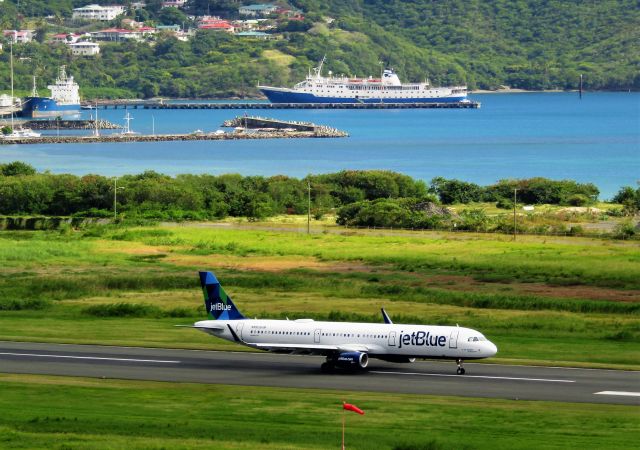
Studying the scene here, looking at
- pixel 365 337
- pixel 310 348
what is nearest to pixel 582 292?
pixel 365 337

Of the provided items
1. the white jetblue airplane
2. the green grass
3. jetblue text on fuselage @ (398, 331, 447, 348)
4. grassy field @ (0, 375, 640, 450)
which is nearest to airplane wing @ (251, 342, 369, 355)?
the white jetblue airplane

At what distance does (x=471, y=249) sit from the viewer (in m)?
119

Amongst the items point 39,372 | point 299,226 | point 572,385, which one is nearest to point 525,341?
point 572,385

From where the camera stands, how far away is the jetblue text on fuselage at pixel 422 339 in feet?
212

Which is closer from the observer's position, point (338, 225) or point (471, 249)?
point (471, 249)

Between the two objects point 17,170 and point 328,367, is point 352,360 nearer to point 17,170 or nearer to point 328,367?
point 328,367

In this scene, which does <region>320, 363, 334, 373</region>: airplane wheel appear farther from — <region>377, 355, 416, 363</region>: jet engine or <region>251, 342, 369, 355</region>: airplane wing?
<region>377, 355, 416, 363</region>: jet engine

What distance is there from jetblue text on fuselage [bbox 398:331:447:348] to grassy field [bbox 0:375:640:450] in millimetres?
4551

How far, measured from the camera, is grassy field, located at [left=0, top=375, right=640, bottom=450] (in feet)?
170

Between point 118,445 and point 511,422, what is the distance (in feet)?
53.3

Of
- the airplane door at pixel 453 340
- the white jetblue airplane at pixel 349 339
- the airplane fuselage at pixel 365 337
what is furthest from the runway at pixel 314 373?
the airplane door at pixel 453 340

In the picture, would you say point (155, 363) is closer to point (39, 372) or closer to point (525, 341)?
point (39, 372)

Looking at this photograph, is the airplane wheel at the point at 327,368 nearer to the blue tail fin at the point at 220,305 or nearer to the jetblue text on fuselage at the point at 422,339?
the jetblue text on fuselage at the point at 422,339

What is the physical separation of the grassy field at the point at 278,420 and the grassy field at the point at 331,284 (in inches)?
494
